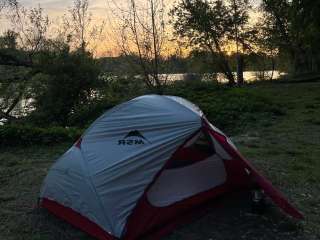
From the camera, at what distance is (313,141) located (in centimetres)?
1005

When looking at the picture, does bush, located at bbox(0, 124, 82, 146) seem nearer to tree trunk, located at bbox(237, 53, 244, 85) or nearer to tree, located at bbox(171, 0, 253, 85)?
tree, located at bbox(171, 0, 253, 85)

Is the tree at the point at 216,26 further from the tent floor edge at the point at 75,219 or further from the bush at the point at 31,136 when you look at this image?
the tent floor edge at the point at 75,219

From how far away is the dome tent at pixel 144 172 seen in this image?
4938 millimetres

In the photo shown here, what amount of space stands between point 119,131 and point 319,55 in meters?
24.7

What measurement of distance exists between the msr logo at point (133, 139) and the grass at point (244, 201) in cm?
103

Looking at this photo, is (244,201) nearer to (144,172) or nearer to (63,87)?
(144,172)

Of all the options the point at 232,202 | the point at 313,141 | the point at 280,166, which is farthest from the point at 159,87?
the point at 232,202

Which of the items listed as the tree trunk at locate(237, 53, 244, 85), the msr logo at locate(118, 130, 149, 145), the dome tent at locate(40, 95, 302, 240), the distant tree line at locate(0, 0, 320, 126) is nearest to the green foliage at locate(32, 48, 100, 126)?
the distant tree line at locate(0, 0, 320, 126)

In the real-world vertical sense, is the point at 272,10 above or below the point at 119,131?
above

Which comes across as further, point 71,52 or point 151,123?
point 71,52

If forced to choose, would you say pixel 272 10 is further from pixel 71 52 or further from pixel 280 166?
pixel 280 166

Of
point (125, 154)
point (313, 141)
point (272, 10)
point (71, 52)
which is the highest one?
point (272, 10)

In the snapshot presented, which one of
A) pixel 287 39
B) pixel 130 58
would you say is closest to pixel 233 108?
pixel 130 58

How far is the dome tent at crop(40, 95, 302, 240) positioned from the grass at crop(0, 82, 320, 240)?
220 mm
